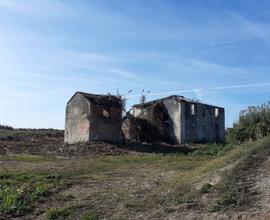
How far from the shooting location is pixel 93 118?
39.0 m

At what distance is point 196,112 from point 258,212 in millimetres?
39585

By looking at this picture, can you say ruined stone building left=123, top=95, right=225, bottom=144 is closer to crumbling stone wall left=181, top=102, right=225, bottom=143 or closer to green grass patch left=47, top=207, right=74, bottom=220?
crumbling stone wall left=181, top=102, right=225, bottom=143

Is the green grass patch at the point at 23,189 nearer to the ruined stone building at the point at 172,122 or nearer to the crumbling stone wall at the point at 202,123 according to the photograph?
the ruined stone building at the point at 172,122

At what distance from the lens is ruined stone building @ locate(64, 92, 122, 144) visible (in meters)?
38.8

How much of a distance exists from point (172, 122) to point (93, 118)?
11.9 meters

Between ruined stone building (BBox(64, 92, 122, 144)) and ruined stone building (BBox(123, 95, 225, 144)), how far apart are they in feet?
21.9

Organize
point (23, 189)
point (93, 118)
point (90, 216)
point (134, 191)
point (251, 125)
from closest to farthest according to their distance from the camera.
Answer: point (90, 216)
point (134, 191)
point (23, 189)
point (251, 125)
point (93, 118)

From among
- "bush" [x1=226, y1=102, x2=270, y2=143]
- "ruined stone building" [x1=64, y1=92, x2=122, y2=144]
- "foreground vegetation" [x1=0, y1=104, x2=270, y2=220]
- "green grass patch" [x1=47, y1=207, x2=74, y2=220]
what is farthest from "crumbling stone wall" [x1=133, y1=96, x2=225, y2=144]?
"green grass patch" [x1=47, y1=207, x2=74, y2=220]

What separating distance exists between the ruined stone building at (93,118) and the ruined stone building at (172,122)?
6683 mm

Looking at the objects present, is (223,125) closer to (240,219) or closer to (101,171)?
(101,171)

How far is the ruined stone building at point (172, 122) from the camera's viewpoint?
47344 mm

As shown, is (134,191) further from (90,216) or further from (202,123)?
(202,123)

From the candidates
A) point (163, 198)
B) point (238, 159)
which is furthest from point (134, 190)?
point (238, 159)

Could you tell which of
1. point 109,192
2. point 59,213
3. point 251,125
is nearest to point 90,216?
point 59,213
